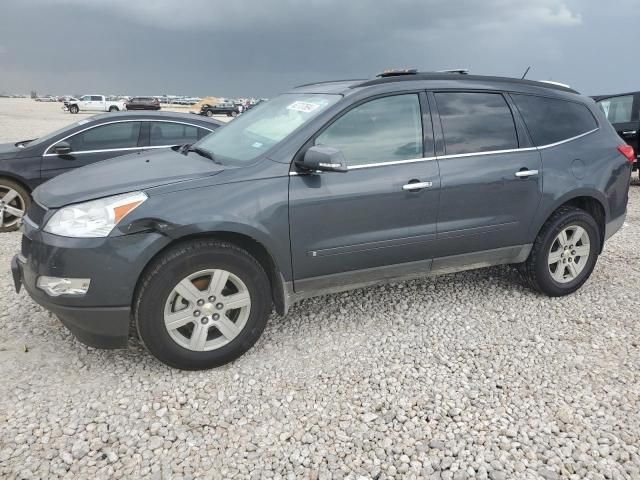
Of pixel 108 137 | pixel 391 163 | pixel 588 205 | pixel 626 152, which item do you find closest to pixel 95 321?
pixel 391 163

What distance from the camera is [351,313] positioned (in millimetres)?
3939

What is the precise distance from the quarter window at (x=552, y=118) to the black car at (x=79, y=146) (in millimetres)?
4378

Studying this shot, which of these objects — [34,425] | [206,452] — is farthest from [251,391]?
[34,425]

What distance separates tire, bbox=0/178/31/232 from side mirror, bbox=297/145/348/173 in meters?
4.86

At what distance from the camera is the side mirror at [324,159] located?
2980mm

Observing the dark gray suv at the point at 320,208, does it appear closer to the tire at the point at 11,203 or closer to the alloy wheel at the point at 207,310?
the alloy wheel at the point at 207,310

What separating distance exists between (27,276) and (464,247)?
2.92 metres

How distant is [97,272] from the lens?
274cm

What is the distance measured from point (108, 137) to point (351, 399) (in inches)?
209

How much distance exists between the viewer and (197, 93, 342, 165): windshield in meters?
3.35

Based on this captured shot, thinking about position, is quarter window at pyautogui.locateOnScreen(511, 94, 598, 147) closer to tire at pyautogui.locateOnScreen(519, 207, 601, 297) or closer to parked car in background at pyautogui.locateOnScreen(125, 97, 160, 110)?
tire at pyautogui.locateOnScreen(519, 207, 601, 297)

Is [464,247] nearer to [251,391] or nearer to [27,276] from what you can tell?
[251,391]

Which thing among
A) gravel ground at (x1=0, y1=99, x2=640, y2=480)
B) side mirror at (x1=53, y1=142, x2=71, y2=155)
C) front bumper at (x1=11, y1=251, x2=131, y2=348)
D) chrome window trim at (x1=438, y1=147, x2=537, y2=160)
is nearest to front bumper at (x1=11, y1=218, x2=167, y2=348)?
front bumper at (x1=11, y1=251, x2=131, y2=348)

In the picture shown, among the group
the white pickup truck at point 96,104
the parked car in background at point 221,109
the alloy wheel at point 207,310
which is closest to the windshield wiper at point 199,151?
the alloy wheel at point 207,310
